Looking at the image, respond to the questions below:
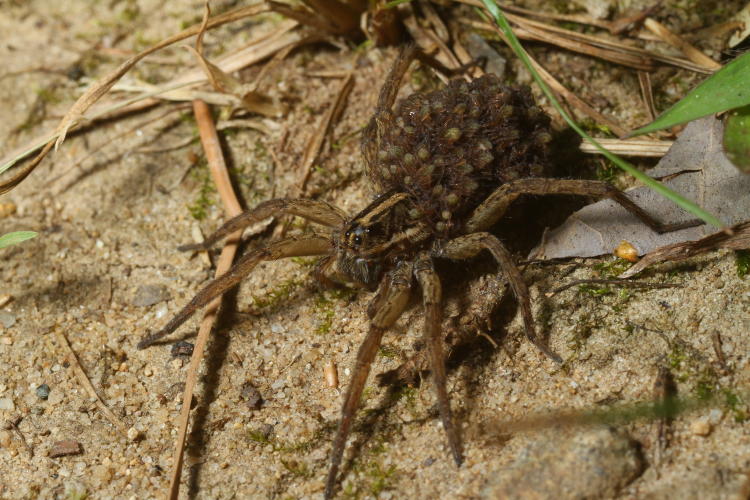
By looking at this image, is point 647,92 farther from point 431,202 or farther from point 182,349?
point 182,349

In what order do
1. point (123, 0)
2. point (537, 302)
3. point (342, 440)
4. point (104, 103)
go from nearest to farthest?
point (342, 440), point (537, 302), point (104, 103), point (123, 0)

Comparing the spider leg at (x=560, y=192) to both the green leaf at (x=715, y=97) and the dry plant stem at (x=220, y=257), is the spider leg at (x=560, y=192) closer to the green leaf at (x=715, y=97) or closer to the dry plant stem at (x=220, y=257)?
the green leaf at (x=715, y=97)

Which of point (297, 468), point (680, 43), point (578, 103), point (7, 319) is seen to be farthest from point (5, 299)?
point (680, 43)

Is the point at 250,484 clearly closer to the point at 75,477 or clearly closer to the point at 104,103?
the point at 75,477

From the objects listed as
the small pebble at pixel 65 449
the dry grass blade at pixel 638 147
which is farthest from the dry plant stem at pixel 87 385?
the dry grass blade at pixel 638 147

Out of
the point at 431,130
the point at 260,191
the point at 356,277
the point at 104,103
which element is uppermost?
the point at 104,103

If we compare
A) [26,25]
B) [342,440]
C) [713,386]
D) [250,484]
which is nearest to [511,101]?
[713,386]
